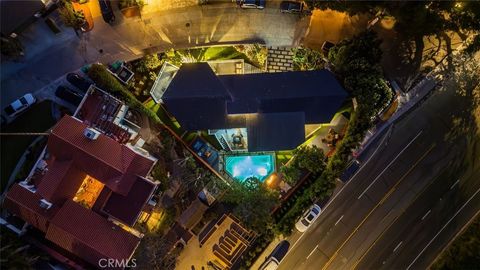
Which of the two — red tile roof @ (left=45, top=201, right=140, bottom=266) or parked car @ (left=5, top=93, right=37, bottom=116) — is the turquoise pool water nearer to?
red tile roof @ (left=45, top=201, right=140, bottom=266)

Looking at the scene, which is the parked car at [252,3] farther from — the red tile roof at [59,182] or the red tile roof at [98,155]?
the red tile roof at [59,182]

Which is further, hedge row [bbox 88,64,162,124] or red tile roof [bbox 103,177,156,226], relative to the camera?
hedge row [bbox 88,64,162,124]

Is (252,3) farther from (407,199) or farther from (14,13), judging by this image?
(407,199)

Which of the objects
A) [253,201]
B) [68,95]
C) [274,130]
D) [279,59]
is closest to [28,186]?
[68,95]

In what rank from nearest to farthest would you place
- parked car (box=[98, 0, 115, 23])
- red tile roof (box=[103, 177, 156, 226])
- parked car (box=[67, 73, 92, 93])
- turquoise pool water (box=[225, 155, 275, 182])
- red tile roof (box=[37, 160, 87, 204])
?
red tile roof (box=[37, 160, 87, 204]), red tile roof (box=[103, 177, 156, 226]), parked car (box=[67, 73, 92, 93]), turquoise pool water (box=[225, 155, 275, 182]), parked car (box=[98, 0, 115, 23])

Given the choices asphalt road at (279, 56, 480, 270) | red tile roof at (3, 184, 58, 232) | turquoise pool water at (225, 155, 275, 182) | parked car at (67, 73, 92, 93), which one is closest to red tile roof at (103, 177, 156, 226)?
red tile roof at (3, 184, 58, 232)

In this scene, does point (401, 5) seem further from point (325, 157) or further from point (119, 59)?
point (119, 59)
